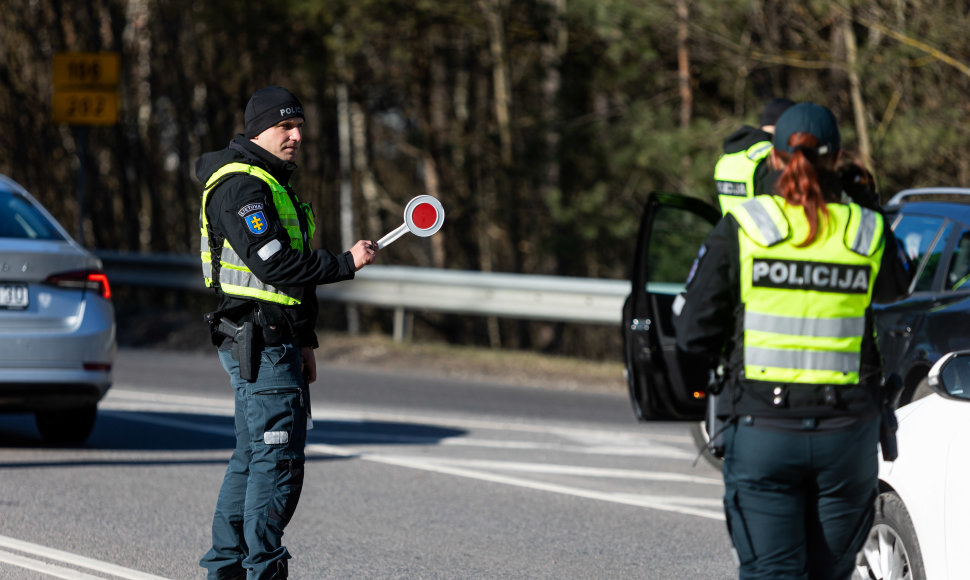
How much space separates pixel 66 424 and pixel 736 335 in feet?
20.1

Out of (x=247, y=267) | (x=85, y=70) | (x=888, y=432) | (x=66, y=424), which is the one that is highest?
(x=85, y=70)

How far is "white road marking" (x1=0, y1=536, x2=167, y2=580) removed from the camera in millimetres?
5410

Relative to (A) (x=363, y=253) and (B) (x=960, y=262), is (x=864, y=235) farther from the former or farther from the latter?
(B) (x=960, y=262)

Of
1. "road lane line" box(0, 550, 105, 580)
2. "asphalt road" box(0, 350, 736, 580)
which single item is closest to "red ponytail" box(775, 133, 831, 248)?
"asphalt road" box(0, 350, 736, 580)

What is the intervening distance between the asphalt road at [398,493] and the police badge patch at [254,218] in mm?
1679

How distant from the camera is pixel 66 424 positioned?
863cm

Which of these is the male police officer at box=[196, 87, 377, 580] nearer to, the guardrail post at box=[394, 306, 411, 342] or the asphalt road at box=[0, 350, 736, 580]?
the asphalt road at box=[0, 350, 736, 580]

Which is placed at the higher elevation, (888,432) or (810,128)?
(810,128)

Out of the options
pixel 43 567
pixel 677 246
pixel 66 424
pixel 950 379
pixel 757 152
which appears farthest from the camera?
pixel 677 246

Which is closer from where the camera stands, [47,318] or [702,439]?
[47,318]

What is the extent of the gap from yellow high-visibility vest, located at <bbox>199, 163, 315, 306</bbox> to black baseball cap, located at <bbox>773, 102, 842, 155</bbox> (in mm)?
1816

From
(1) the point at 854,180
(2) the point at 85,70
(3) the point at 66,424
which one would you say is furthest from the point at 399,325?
(1) the point at 854,180

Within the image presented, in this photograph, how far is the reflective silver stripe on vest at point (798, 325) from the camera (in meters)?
3.42

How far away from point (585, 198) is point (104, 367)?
1354 centimetres
